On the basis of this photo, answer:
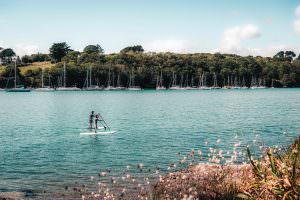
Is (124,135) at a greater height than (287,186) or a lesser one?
lesser

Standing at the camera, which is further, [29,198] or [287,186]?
[29,198]

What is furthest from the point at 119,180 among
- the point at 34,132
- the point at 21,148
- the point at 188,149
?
the point at 34,132

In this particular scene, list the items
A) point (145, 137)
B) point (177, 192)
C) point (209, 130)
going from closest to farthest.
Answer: point (177, 192)
point (145, 137)
point (209, 130)

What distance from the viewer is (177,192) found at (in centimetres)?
1464

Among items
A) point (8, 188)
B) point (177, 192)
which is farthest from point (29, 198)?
point (177, 192)

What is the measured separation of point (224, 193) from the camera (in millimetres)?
12727

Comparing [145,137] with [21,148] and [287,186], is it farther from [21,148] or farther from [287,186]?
[287,186]

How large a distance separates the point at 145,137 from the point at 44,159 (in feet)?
51.8

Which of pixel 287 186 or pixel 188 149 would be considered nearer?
pixel 287 186

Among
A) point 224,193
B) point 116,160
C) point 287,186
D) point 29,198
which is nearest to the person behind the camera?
point 287,186

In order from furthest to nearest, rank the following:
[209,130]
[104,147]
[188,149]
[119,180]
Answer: [209,130] < [104,147] < [188,149] < [119,180]

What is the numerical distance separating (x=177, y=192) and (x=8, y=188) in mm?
11954

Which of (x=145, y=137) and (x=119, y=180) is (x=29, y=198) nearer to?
(x=119, y=180)

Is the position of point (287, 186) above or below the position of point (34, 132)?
above
